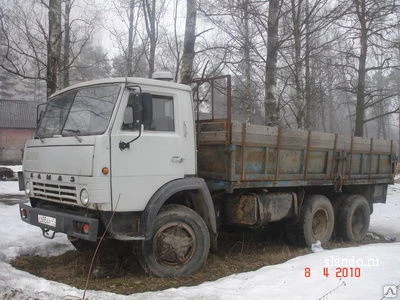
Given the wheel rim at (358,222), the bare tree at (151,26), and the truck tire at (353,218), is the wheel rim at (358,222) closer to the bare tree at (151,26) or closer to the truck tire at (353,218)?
the truck tire at (353,218)

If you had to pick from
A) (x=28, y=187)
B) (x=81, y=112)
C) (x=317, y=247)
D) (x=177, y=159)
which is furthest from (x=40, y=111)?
(x=317, y=247)

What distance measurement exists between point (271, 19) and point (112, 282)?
317 inches

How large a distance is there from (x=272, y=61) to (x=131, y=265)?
7.11m

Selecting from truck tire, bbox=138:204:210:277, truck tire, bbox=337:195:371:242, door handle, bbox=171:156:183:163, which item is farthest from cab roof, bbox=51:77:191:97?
truck tire, bbox=337:195:371:242

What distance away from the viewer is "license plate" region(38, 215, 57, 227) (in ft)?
18.8

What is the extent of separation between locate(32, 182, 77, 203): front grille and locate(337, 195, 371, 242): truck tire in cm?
593

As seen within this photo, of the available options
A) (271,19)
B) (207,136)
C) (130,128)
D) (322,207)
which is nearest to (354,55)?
(271,19)

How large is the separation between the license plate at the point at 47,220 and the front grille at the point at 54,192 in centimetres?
25

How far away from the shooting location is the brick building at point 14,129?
37094 mm

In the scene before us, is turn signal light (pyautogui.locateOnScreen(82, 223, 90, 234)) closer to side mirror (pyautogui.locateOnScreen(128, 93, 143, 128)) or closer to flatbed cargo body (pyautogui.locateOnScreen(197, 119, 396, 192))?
side mirror (pyautogui.locateOnScreen(128, 93, 143, 128))

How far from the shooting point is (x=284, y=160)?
25.1ft

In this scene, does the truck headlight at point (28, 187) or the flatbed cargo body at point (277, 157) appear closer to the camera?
the truck headlight at point (28, 187)

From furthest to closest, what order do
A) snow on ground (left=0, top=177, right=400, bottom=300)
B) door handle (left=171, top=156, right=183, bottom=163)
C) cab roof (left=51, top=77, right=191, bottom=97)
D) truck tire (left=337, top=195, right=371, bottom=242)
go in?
truck tire (left=337, top=195, right=371, bottom=242), door handle (left=171, top=156, right=183, bottom=163), cab roof (left=51, top=77, right=191, bottom=97), snow on ground (left=0, top=177, right=400, bottom=300)

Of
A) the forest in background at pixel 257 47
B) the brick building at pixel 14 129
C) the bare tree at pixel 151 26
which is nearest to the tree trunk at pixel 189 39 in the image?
the forest in background at pixel 257 47
